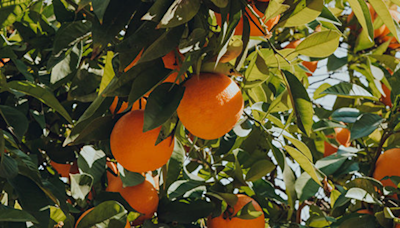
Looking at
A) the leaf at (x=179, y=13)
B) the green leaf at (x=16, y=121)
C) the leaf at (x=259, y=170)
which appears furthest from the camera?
the leaf at (x=259, y=170)

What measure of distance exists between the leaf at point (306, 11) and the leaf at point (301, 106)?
14 centimetres

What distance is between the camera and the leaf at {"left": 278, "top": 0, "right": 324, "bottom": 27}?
37.3 inches

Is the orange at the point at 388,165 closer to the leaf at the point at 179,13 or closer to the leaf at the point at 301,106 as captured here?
the leaf at the point at 301,106

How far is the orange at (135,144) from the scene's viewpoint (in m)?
1.02

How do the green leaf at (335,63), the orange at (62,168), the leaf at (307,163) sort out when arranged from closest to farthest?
the leaf at (307,163), the orange at (62,168), the green leaf at (335,63)

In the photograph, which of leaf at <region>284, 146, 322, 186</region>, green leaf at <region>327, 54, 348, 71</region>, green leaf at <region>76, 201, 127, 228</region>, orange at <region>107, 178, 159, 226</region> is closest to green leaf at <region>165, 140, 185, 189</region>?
orange at <region>107, 178, 159, 226</region>

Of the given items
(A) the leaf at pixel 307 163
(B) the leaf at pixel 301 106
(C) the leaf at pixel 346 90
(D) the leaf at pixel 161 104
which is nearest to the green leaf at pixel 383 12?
(B) the leaf at pixel 301 106

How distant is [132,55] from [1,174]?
409 mm

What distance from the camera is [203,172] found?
6.12 feet

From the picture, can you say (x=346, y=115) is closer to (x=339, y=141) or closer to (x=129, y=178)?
(x=339, y=141)

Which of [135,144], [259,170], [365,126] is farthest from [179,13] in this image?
[365,126]

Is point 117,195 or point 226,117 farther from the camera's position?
point 117,195

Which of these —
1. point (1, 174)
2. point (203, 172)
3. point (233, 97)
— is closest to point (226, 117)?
point (233, 97)

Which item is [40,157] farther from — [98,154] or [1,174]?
[1,174]
